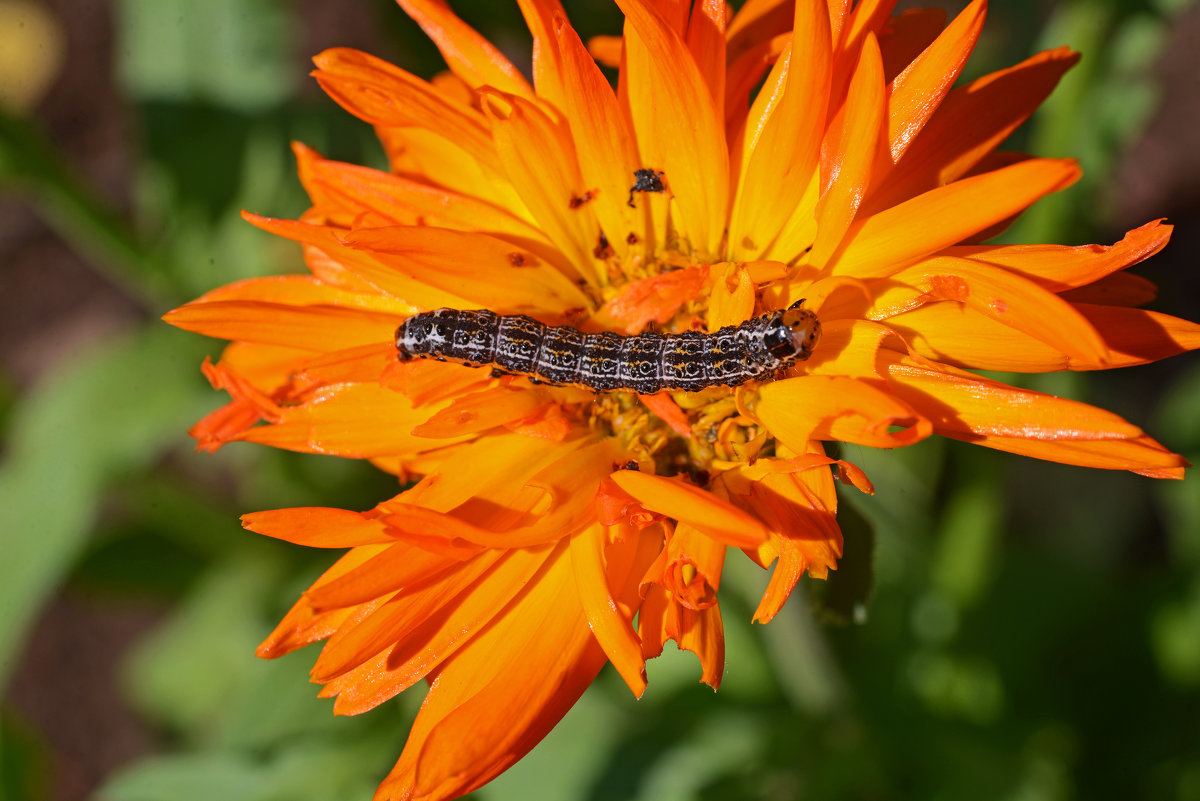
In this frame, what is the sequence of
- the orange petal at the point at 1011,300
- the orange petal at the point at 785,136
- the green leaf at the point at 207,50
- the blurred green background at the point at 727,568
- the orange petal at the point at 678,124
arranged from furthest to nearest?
the green leaf at the point at 207,50 → the blurred green background at the point at 727,568 → the orange petal at the point at 678,124 → the orange petal at the point at 785,136 → the orange petal at the point at 1011,300

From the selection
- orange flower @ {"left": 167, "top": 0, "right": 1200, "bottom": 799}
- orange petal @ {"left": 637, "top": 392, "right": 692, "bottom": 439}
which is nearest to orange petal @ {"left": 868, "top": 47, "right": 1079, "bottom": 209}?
orange flower @ {"left": 167, "top": 0, "right": 1200, "bottom": 799}

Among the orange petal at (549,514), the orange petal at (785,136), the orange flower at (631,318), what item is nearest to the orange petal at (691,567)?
the orange flower at (631,318)

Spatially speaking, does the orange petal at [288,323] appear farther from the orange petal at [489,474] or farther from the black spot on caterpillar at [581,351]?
the orange petal at [489,474]

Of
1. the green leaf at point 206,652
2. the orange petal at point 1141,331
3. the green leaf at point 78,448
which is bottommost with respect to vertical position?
the green leaf at point 206,652

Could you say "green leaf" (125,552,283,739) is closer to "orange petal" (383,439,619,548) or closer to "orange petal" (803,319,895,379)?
"orange petal" (383,439,619,548)

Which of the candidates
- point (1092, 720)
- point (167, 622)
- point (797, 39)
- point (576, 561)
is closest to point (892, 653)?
point (1092, 720)

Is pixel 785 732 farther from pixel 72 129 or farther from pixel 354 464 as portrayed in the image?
pixel 72 129

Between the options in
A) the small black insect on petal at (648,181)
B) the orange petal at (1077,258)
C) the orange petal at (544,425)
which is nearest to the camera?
the orange petal at (1077,258)
